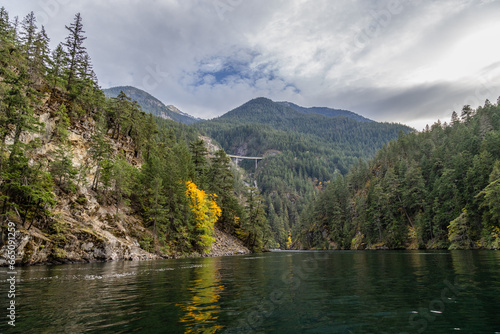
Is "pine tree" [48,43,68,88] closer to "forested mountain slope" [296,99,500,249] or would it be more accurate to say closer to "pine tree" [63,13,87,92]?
"pine tree" [63,13,87,92]

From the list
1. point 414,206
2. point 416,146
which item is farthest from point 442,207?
point 416,146

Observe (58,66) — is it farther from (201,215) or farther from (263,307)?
(263,307)

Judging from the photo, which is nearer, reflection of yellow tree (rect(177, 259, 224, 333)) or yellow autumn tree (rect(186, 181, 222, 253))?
reflection of yellow tree (rect(177, 259, 224, 333))

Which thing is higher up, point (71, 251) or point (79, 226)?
point (79, 226)

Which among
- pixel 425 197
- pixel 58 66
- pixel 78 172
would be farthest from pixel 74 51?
pixel 425 197

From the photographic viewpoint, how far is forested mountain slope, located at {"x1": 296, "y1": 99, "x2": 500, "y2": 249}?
196ft

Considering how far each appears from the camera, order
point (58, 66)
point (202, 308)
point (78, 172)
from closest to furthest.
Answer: point (202, 308) → point (78, 172) → point (58, 66)

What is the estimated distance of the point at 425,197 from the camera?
7681 centimetres

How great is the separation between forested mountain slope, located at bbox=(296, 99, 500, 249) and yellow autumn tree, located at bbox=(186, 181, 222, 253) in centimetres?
5000

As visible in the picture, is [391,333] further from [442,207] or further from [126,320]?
[442,207]

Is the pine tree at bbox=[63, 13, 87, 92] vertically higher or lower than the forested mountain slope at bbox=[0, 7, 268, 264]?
higher

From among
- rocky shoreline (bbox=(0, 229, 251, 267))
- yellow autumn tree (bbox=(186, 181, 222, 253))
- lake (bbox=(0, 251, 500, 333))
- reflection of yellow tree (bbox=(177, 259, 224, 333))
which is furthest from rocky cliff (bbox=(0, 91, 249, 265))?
reflection of yellow tree (bbox=(177, 259, 224, 333))

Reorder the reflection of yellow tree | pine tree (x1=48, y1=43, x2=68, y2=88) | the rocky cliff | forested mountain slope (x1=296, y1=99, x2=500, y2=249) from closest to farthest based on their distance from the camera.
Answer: the reflection of yellow tree < the rocky cliff < pine tree (x1=48, y1=43, x2=68, y2=88) < forested mountain slope (x1=296, y1=99, x2=500, y2=249)

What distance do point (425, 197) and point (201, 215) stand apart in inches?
2372
